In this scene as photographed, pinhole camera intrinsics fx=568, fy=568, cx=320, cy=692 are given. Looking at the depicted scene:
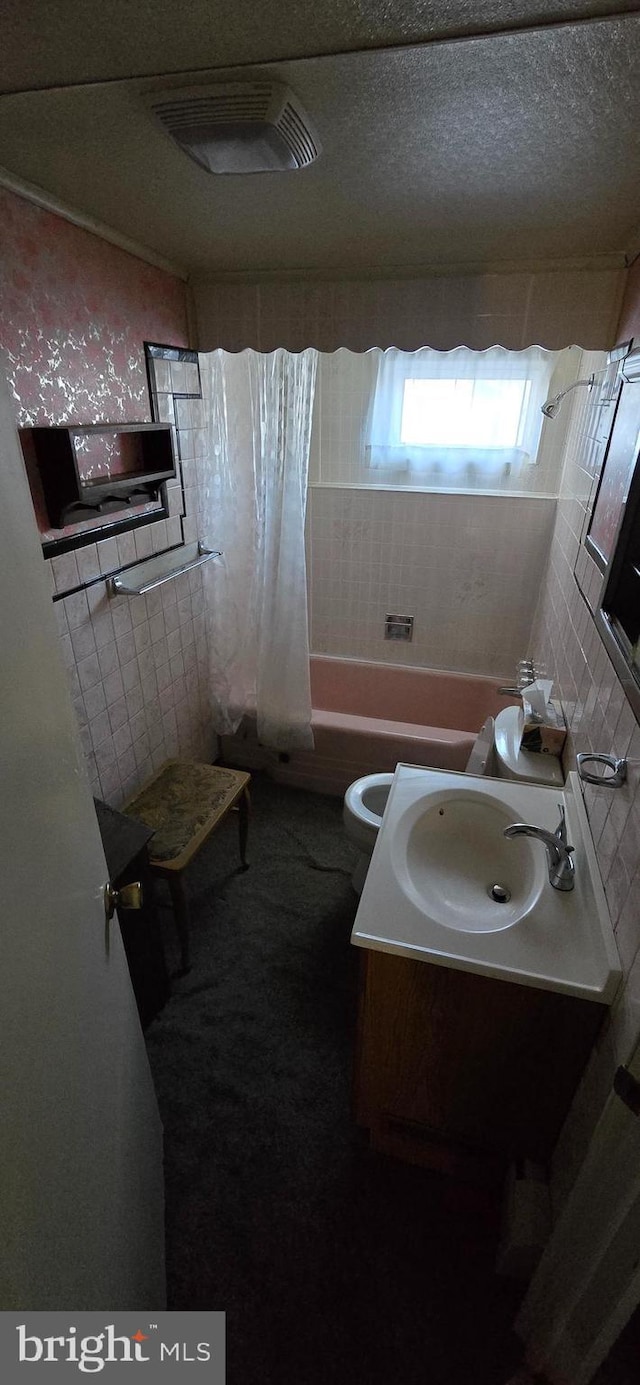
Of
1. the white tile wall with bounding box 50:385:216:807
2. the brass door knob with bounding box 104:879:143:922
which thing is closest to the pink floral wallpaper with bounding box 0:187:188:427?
the white tile wall with bounding box 50:385:216:807

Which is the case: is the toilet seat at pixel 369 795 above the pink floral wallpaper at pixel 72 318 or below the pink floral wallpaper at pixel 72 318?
below

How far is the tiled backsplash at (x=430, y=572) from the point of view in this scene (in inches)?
116

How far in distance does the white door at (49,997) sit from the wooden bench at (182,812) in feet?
2.62

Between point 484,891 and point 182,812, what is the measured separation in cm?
108

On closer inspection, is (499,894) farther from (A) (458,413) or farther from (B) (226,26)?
(A) (458,413)

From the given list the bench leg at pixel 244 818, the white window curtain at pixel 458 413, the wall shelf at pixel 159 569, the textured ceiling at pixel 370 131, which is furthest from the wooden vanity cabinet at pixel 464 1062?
the white window curtain at pixel 458 413

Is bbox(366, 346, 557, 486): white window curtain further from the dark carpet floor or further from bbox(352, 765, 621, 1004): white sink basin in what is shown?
the dark carpet floor

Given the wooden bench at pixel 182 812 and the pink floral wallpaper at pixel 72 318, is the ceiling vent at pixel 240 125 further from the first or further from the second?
the wooden bench at pixel 182 812

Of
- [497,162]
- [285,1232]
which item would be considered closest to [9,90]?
[497,162]

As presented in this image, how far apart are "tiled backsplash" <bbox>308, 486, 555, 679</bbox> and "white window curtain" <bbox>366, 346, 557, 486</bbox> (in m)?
0.16

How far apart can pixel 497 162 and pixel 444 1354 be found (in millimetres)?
2411

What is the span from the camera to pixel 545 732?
170 cm

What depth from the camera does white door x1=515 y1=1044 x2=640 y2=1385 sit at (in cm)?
84

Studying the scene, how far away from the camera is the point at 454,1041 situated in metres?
1.23
